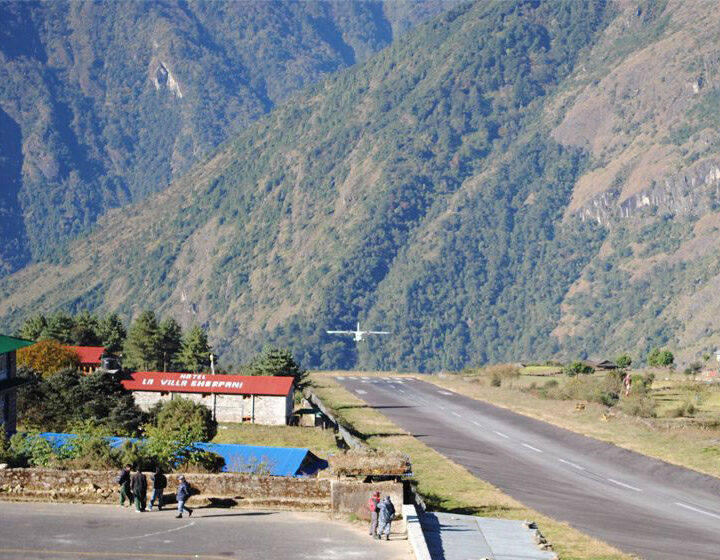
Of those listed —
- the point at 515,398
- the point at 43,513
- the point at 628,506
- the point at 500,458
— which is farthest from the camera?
the point at 515,398

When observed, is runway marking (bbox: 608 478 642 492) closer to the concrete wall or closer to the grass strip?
the grass strip

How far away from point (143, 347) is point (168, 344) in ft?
12.8

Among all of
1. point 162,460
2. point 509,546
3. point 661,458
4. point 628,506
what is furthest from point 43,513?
point 661,458

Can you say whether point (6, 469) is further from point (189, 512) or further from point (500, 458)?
point (500, 458)

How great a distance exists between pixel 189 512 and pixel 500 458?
122ft

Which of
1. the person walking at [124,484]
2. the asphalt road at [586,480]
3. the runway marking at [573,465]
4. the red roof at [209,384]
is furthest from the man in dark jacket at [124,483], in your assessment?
the red roof at [209,384]

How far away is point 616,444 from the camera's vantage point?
7206 cm

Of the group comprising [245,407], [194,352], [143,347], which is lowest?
[245,407]

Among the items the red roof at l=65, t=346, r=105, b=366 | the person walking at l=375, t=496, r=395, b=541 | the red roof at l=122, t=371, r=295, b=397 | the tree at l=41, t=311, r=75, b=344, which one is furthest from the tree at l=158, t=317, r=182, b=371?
the person walking at l=375, t=496, r=395, b=541

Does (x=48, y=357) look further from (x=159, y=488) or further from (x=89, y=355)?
(x=159, y=488)

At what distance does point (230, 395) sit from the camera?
8356 centimetres

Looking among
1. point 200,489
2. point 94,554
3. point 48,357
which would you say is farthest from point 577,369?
point 94,554

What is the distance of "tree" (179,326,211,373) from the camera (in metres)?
122

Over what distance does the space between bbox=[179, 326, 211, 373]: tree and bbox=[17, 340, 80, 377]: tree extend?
28154mm
